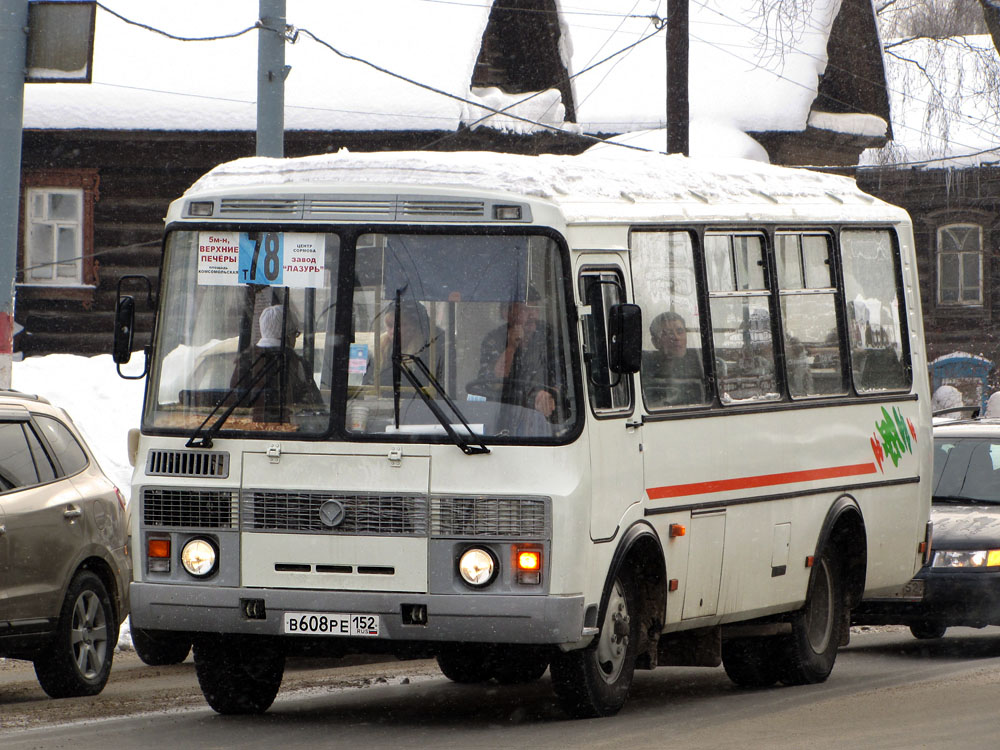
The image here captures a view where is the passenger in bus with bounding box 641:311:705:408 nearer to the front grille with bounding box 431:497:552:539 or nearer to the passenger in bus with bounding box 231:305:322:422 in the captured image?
the front grille with bounding box 431:497:552:539

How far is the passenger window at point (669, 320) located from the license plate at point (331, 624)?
1838 millimetres

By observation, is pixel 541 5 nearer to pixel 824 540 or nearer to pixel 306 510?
pixel 824 540

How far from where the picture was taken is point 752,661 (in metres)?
11.0

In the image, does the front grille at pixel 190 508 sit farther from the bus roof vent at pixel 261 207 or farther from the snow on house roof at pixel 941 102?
the snow on house roof at pixel 941 102

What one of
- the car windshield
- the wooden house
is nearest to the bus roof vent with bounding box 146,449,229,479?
the car windshield

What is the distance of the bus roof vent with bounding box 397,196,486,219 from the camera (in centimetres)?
848

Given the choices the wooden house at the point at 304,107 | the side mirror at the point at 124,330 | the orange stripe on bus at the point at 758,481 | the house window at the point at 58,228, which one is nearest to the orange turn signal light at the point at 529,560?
the orange stripe on bus at the point at 758,481

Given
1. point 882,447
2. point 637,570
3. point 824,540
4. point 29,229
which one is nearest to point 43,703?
point 637,570

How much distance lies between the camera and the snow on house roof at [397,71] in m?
25.5

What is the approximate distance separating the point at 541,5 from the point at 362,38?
11.1 feet

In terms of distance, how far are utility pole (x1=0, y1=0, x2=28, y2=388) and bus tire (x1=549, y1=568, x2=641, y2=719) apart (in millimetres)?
5946

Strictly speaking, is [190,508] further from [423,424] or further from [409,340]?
[409,340]

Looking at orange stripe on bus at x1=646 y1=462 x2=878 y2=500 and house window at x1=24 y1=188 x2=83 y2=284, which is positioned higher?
house window at x1=24 y1=188 x2=83 y2=284

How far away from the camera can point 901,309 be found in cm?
1202
